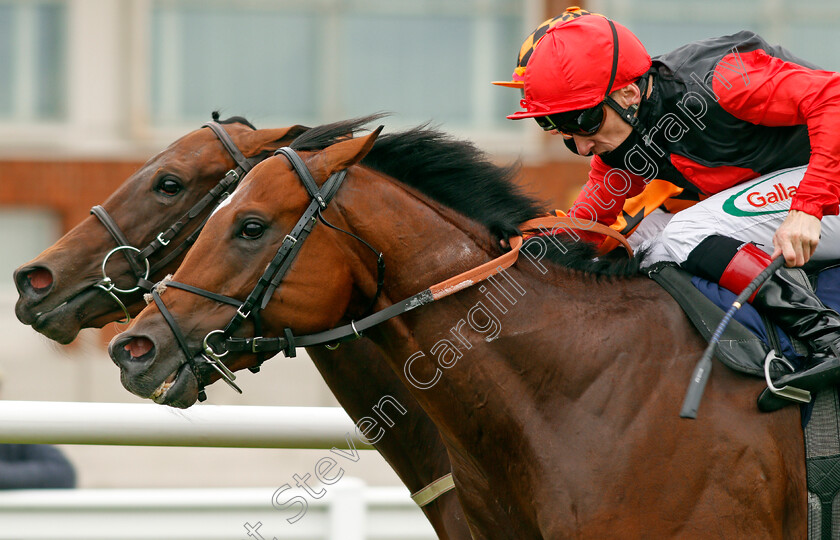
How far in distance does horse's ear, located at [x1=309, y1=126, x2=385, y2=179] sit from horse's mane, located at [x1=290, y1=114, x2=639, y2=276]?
130 mm

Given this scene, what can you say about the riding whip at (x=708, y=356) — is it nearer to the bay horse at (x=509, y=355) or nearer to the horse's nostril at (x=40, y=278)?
the bay horse at (x=509, y=355)

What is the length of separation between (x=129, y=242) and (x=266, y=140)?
65 cm

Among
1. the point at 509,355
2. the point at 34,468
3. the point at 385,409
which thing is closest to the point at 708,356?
the point at 509,355

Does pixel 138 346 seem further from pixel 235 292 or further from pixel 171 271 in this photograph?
pixel 171 271

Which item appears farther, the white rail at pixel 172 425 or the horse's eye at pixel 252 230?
the white rail at pixel 172 425

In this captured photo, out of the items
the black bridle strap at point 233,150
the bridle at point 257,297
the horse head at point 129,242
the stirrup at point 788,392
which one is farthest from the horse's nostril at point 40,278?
the stirrup at point 788,392

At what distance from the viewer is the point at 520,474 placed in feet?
8.62

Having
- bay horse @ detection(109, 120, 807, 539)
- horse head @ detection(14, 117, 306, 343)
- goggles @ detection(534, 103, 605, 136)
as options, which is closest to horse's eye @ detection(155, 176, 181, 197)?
horse head @ detection(14, 117, 306, 343)

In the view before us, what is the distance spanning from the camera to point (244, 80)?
973cm

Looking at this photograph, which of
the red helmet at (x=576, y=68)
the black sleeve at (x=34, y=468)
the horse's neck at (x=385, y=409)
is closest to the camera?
the red helmet at (x=576, y=68)

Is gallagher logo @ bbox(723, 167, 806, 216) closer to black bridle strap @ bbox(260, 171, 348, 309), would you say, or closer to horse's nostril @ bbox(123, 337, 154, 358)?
black bridle strap @ bbox(260, 171, 348, 309)

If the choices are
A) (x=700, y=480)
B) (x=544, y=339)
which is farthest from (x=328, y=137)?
(x=700, y=480)

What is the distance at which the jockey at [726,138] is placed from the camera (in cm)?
263

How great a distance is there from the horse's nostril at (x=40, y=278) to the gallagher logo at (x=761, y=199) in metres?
2.39
